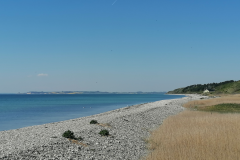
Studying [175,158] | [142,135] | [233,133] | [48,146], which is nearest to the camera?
[175,158]

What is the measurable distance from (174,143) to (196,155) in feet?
10.7

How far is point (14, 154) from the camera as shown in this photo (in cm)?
1301

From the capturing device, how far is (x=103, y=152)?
15242 millimetres

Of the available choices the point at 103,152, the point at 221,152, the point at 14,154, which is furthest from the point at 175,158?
the point at 14,154

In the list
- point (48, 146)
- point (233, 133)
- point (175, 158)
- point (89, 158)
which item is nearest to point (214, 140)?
point (233, 133)

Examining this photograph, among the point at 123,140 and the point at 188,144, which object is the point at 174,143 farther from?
the point at 123,140

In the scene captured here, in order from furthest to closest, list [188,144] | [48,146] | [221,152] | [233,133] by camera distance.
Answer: [233,133]
[188,144]
[48,146]
[221,152]

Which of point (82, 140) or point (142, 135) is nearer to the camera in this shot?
point (82, 140)

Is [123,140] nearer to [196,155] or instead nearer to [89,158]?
[89,158]

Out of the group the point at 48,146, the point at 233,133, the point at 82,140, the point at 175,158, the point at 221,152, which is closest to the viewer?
the point at 175,158

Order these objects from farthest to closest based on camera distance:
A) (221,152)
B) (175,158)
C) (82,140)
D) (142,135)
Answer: (142,135), (82,140), (221,152), (175,158)

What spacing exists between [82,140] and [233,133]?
1211cm

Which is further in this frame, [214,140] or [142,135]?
[142,135]

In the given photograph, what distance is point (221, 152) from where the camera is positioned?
46.1 feet
